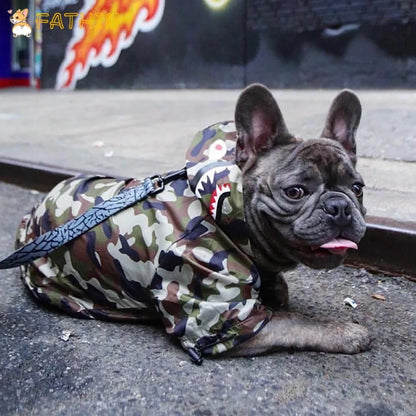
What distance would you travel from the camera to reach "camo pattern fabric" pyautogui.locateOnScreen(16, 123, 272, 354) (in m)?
2.30

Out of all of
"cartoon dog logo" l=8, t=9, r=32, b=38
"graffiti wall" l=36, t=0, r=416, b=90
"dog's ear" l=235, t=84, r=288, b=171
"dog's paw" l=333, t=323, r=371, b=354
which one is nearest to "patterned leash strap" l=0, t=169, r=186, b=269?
"dog's ear" l=235, t=84, r=288, b=171

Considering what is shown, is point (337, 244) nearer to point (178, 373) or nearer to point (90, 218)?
point (178, 373)

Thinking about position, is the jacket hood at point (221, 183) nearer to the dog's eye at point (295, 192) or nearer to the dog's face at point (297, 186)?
the dog's face at point (297, 186)

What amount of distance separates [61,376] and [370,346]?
3.96 feet

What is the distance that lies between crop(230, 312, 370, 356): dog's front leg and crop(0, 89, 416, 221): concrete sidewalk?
1259 mm

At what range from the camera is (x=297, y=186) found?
2.26m

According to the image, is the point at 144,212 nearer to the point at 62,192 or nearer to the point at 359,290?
the point at 62,192

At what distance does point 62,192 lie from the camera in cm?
289

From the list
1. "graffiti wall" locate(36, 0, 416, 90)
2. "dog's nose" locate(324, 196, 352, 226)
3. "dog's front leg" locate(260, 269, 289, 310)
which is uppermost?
"graffiti wall" locate(36, 0, 416, 90)

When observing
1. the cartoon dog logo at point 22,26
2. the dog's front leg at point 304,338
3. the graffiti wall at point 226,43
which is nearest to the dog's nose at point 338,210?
the dog's front leg at point 304,338

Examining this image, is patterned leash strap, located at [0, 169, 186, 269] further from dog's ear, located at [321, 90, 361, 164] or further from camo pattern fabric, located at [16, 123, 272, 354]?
dog's ear, located at [321, 90, 361, 164]

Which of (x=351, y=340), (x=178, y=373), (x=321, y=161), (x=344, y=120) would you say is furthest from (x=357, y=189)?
(x=178, y=373)

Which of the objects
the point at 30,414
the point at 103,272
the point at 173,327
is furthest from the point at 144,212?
the point at 30,414

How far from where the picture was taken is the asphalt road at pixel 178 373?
6.64 ft
